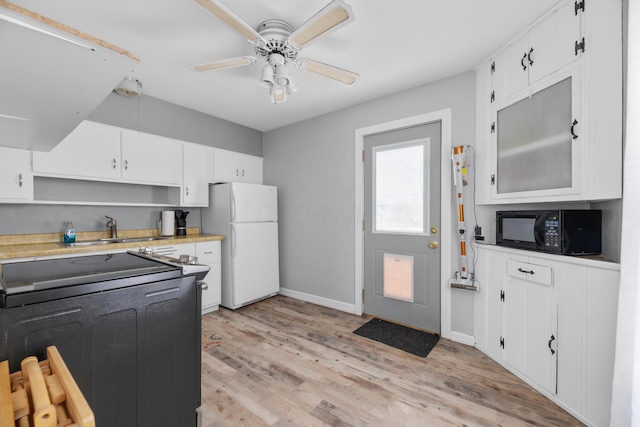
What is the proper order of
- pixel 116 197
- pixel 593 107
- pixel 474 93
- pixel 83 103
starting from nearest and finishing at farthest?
pixel 83 103 < pixel 593 107 < pixel 474 93 < pixel 116 197

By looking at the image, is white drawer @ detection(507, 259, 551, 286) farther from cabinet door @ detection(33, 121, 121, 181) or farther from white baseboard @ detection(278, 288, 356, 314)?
cabinet door @ detection(33, 121, 121, 181)

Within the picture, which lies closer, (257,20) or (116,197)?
(257,20)

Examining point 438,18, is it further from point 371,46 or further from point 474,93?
point 474,93

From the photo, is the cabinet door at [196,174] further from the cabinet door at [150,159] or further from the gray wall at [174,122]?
the gray wall at [174,122]

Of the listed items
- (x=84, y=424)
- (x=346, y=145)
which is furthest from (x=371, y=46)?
(x=84, y=424)

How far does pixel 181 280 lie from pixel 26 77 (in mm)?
794

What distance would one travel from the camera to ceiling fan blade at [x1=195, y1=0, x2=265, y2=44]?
134 centimetres

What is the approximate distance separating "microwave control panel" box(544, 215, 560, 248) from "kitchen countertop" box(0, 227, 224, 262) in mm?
3182

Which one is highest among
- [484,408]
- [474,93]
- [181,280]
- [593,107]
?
[474,93]

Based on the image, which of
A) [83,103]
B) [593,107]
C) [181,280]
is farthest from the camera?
[593,107]

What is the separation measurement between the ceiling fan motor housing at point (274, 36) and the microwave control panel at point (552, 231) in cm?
206

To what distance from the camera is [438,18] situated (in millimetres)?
1855

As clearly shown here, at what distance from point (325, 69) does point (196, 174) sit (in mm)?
2201

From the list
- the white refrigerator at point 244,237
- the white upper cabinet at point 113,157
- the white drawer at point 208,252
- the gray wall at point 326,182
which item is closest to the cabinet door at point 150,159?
the white upper cabinet at point 113,157
